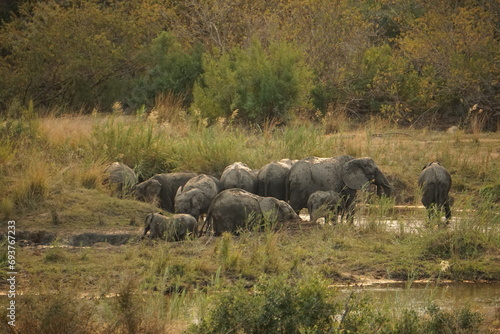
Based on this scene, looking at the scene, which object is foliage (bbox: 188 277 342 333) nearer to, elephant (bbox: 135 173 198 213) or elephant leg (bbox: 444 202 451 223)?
elephant leg (bbox: 444 202 451 223)

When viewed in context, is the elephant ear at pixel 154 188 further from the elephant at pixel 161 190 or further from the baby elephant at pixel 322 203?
the baby elephant at pixel 322 203

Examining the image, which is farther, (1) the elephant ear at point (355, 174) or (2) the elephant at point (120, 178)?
(2) the elephant at point (120, 178)

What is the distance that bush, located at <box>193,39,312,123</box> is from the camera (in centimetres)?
2083

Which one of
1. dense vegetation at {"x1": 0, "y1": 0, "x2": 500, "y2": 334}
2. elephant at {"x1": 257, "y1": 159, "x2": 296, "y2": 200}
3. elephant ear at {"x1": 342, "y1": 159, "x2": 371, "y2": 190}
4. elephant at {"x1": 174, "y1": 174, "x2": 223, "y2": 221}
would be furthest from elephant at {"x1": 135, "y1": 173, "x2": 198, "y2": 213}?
elephant ear at {"x1": 342, "y1": 159, "x2": 371, "y2": 190}

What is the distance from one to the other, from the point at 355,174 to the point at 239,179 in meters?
1.71

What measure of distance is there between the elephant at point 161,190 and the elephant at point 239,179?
762 mm

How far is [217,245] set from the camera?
9.72m

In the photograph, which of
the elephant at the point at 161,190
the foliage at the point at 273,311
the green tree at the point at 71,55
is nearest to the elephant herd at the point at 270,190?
the elephant at the point at 161,190

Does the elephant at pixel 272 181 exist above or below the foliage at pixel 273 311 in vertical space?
below

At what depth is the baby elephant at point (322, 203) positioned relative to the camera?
1145 centimetres

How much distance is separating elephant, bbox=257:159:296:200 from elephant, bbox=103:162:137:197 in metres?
1.97

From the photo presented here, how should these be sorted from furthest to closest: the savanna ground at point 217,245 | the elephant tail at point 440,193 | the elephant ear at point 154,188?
the elephant ear at point 154,188, the elephant tail at point 440,193, the savanna ground at point 217,245

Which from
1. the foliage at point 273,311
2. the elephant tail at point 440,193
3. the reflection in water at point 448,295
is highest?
the foliage at point 273,311

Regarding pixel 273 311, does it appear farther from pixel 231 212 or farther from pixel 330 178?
pixel 330 178
